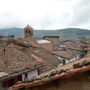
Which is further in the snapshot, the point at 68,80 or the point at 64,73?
the point at 68,80

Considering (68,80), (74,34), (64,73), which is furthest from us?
(74,34)

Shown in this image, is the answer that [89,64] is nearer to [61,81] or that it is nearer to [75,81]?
[75,81]

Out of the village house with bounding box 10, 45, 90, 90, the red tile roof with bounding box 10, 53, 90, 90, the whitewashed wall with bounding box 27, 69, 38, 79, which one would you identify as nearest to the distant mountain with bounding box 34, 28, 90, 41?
the whitewashed wall with bounding box 27, 69, 38, 79

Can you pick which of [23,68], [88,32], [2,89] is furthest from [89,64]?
[88,32]

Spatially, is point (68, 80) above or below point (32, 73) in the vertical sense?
above

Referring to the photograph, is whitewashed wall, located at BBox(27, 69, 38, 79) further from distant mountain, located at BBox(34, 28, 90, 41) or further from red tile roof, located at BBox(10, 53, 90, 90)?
distant mountain, located at BBox(34, 28, 90, 41)

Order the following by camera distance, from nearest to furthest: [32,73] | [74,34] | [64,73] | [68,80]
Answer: [64,73]
[68,80]
[32,73]
[74,34]

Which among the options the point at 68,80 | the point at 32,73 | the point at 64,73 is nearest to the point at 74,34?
the point at 32,73

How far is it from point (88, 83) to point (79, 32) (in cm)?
18574

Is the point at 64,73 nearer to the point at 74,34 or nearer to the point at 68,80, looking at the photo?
the point at 68,80

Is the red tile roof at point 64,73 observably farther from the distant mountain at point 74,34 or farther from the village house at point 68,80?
the distant mountain at point 74,34

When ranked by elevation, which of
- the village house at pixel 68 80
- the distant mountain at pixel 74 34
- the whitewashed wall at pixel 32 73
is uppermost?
the village house at pixel 68 80

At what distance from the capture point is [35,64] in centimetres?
1659

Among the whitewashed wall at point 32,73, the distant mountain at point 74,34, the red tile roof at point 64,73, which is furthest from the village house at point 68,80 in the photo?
the distant mountain at point 74,34
